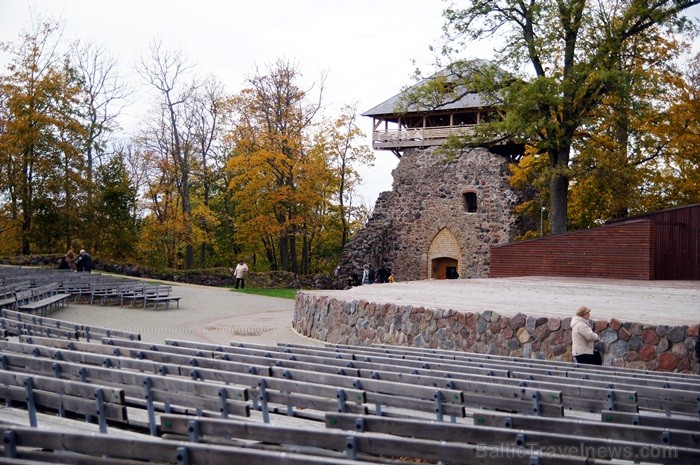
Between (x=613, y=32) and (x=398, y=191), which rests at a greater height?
(x=613, y=32)

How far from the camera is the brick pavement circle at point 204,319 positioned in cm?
1683

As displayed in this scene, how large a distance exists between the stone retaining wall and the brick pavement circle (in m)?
0.89

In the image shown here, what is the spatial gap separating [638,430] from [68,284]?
22.1 meters

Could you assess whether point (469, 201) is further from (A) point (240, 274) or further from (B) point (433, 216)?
(A) point (240, 274)

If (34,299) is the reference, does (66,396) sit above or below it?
above

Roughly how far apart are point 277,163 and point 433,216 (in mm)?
8782

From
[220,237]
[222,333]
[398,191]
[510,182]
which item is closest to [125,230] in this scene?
[220,237]

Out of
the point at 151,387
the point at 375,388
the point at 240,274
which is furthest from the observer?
the point at 240,274

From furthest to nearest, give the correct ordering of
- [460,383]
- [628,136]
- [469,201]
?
[469,201] → [628,136] → [460,383]

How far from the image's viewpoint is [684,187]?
28.1 meters

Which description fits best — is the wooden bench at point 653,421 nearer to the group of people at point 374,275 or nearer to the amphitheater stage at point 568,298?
the amphitheater stage at point 568,298

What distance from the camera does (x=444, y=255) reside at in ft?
124

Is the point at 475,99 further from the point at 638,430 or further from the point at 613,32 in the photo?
the point at 638,430

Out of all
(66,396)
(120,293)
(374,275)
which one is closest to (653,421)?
(66,396)
